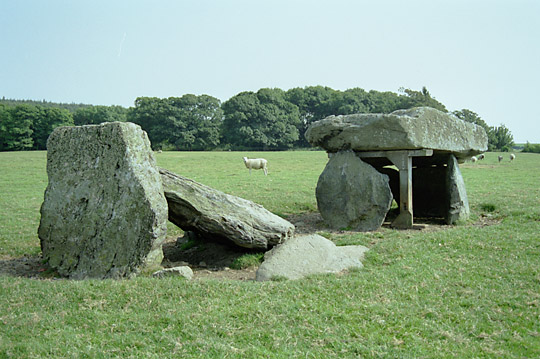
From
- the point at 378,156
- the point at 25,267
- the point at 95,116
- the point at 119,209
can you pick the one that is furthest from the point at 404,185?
the point at 95,116

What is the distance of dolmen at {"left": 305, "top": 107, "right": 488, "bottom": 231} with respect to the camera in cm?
1181

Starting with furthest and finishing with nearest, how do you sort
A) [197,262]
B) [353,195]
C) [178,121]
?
[178,121], [353,195], [197,262]

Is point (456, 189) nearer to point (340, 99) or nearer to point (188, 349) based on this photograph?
point (188, 349)

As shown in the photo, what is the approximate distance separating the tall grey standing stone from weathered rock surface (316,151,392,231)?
18.4ft

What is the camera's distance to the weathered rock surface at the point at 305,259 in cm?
762

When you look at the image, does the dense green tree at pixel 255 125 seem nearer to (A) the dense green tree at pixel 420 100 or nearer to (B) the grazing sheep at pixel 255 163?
(A) the dense green tree at pixel 420 100

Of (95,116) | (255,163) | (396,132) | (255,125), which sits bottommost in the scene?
(255,163)

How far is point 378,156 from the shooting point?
41.1 feet

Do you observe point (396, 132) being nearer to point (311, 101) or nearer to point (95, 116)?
point (311, 101)

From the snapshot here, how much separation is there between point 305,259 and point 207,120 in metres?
79.4

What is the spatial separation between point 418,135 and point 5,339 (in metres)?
→ 9.93

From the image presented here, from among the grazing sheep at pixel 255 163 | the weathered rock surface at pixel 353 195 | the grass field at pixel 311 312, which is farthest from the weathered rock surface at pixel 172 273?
the grazing sheep at pixel 255 163

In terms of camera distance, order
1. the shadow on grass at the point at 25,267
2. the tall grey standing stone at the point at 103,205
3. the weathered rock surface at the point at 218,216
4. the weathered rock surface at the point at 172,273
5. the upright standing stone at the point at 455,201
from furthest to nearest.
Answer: the upright standing stone at the point at 455,201 → the weathered rock surface at the point at 218,216 → the shadow on grass at the point at 25,267 → the tall grey standing stone at the point at 103,205 → the weathered rock surface at the point at 172,273

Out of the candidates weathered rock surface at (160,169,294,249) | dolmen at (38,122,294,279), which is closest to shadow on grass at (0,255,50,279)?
dolmen at (38,122,294,279)
